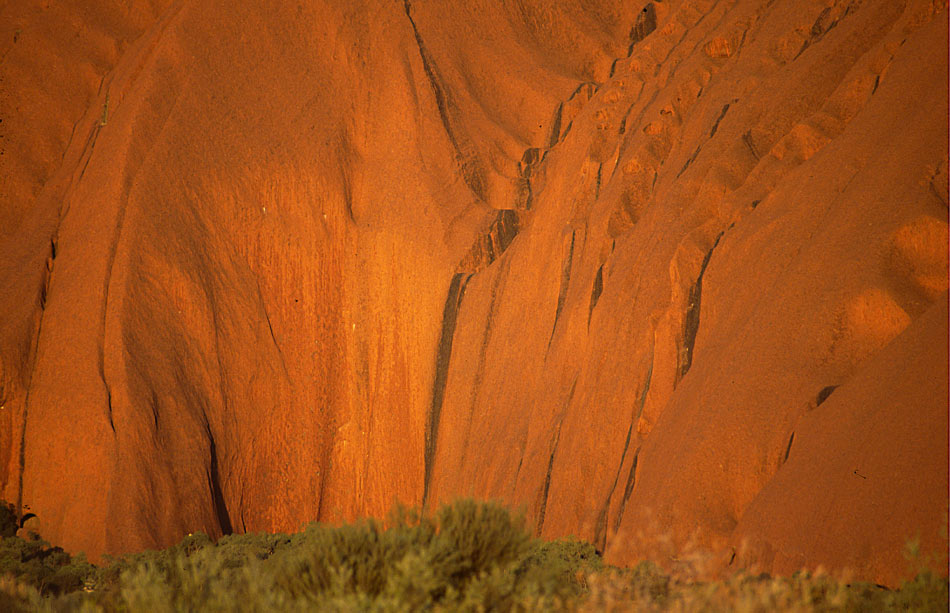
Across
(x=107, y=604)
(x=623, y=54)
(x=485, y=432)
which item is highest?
(x=623, y=54)

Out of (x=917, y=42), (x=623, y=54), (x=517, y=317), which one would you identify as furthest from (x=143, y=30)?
(x=917, y=42)

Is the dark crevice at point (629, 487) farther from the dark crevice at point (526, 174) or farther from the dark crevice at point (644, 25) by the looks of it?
the dark crevice at point (644, 25)

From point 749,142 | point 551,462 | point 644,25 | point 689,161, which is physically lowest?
point 551,462

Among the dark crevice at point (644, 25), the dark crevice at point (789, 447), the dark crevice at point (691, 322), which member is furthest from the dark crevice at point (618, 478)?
the dark crevice at point (644, 25)

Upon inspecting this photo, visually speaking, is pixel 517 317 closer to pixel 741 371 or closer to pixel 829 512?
pixel 741 371

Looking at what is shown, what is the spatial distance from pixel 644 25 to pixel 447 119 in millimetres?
7239

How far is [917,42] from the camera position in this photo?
43.7ft

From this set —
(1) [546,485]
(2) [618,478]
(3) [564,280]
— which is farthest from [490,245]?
(2) [618,478]

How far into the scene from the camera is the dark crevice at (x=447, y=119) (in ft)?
84.4

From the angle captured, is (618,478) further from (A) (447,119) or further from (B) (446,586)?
(A) (447,119)

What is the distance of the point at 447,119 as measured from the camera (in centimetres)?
2680

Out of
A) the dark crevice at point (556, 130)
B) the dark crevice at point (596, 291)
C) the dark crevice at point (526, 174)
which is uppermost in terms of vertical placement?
the dark crevice at point (556, 130)

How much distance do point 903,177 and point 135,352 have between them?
19667 millimetres

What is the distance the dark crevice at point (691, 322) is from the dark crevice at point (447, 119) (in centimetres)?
1141
